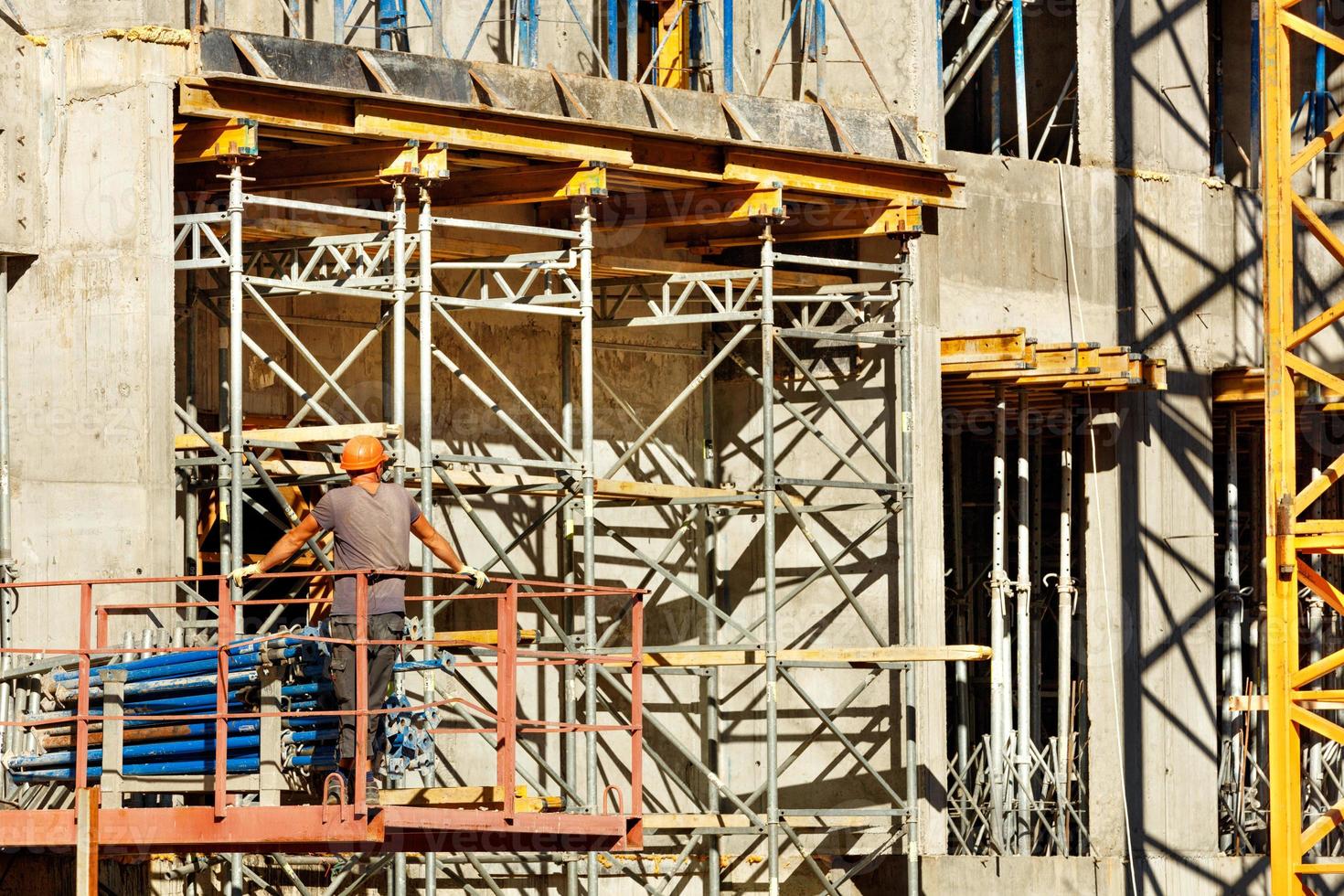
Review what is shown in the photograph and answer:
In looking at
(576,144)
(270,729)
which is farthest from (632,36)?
(270,729)

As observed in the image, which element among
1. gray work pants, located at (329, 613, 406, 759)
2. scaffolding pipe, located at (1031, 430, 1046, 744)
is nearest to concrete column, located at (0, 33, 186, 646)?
gray work pants, located at (329, 613, 406, 759)

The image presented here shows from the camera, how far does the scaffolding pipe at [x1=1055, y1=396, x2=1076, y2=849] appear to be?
875 inches

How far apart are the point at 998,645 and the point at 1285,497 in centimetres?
318

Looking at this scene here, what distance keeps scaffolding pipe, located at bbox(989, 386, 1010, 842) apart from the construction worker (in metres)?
9.09

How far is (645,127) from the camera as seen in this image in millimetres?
19266

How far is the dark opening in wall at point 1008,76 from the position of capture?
24438mm

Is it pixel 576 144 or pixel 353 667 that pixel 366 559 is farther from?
pixel 576 144

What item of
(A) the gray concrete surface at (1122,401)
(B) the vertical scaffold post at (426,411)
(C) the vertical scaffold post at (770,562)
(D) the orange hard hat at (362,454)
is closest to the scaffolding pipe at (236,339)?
(B) the vertical scaffold post at (426,411)

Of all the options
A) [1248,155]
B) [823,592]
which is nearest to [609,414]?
[823,592]

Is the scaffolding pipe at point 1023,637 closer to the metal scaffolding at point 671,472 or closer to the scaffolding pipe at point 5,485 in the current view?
the metal scaffolding at point 671,472

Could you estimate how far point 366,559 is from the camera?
13.8m

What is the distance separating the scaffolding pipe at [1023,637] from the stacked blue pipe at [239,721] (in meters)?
8.74

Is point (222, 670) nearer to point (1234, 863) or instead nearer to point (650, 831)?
point (650, 831)

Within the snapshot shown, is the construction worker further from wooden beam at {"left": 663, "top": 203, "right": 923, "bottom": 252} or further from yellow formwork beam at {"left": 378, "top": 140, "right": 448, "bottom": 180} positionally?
wooden beam at {"left": 663, "top": 203, "right": 923, "bottom": 252}
